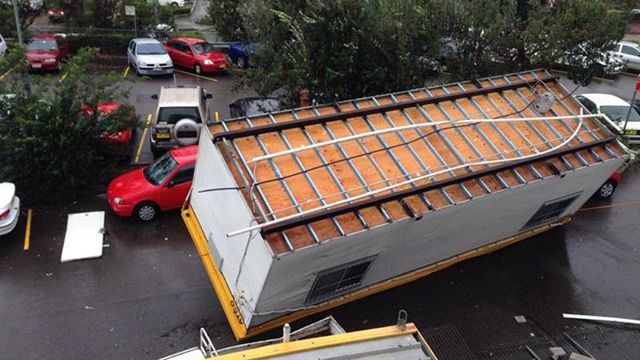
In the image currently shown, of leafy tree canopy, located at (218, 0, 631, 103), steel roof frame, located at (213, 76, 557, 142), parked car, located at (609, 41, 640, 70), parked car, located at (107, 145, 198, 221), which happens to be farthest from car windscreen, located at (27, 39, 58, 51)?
parked car, located at (609, 41, 640, 70)

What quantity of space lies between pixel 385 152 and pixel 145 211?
20.5ft

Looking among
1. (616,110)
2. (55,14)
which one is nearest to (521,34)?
(616,110)

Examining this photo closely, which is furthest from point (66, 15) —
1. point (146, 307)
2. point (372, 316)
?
point (372, 316)

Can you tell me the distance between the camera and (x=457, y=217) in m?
8.12

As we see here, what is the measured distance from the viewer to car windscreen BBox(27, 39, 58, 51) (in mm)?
21266

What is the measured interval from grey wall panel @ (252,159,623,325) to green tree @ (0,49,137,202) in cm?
727

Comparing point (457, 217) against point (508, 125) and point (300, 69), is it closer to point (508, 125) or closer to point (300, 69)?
point (508, 125)

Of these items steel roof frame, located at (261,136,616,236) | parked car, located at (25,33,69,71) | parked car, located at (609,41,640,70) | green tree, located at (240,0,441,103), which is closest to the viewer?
steel roof frame, located at (261,136,616,236)

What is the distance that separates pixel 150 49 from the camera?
22.0 metres

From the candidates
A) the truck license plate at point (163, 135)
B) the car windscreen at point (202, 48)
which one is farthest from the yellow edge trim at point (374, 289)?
the car windscreen at point (202, 48)

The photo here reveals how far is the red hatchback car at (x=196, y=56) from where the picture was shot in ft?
73.0

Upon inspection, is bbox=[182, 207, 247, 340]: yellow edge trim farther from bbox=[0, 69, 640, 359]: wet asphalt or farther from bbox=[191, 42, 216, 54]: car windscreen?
bbox=[191, 42, 216, 54]: car windscreen

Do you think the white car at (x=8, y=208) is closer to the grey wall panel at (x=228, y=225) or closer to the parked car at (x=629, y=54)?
the grey wall panel at (x=228, y=225)

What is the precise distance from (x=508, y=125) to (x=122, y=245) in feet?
26.7
